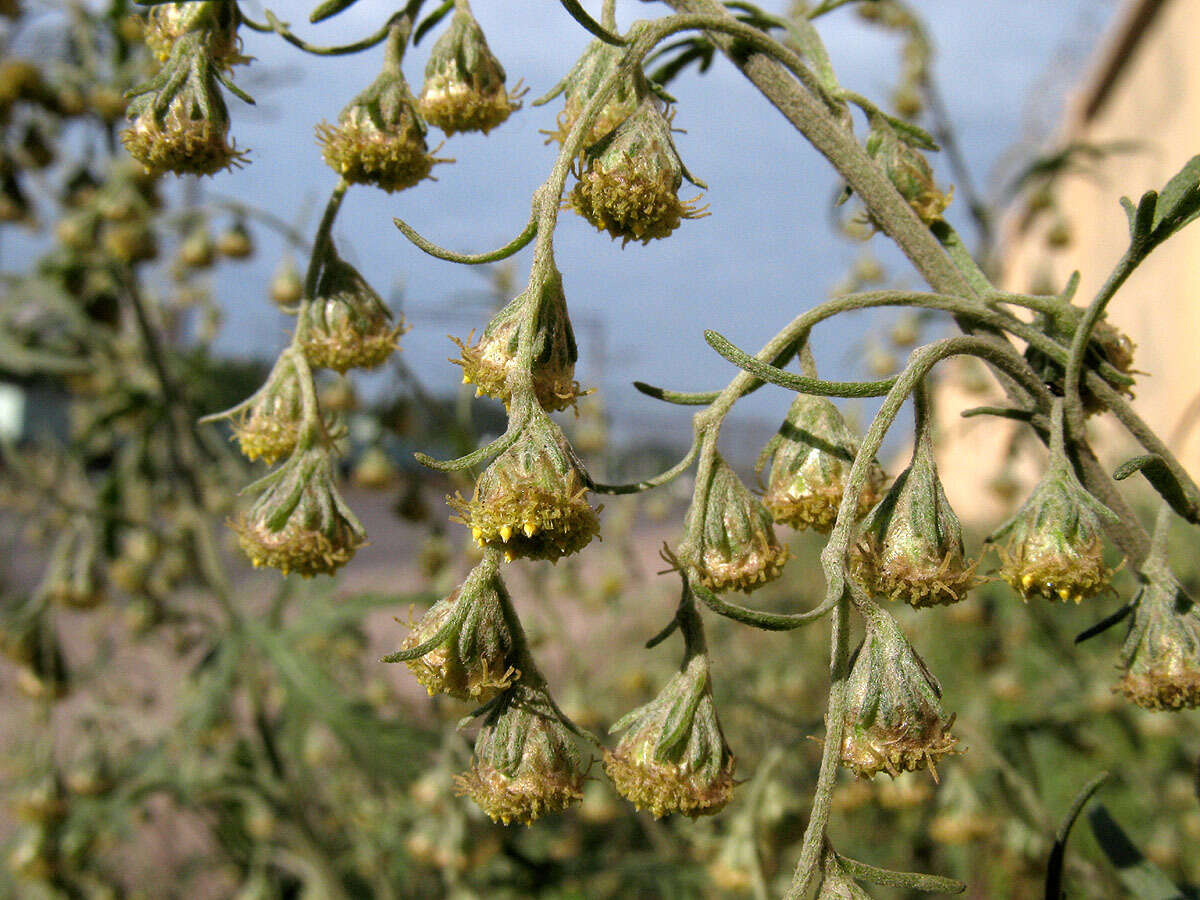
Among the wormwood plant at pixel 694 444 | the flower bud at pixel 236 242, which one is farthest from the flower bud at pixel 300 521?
the flower bud at pixel 236 242

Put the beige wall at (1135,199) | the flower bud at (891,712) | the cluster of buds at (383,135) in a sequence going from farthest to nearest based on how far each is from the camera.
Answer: the beige wall at (1135,199) < the cluster of buds at (383,135) < the flower bud at (891,712)

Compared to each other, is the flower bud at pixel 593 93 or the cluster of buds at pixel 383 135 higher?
the flower bud at pixel 593 93

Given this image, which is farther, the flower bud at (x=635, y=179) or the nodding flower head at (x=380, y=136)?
the nodding flower head at (x=380, y=136)

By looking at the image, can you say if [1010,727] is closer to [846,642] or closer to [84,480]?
[846,642]

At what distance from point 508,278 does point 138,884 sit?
3048mm

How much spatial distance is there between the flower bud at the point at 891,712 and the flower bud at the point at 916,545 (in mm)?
54

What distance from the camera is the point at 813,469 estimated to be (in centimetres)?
89

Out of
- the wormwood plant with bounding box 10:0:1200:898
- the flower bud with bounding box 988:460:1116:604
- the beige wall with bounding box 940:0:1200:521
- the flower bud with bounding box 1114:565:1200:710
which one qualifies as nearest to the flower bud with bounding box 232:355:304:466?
the wormwood plant with bounding box 10:0:1200:898

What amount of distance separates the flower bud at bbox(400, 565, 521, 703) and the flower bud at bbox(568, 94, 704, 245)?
320mm

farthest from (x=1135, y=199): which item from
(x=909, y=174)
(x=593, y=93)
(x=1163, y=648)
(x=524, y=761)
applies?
(x=524, y=761)

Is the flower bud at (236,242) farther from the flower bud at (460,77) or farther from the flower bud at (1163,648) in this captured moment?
the flower bud at (1163,648)

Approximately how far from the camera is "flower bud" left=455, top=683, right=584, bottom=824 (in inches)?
32.3

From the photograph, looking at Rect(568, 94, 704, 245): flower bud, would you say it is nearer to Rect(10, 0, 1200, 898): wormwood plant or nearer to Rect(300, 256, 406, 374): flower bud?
Rect(10, 0, 1200, 898): wormwood plant

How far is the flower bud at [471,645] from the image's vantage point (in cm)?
80
